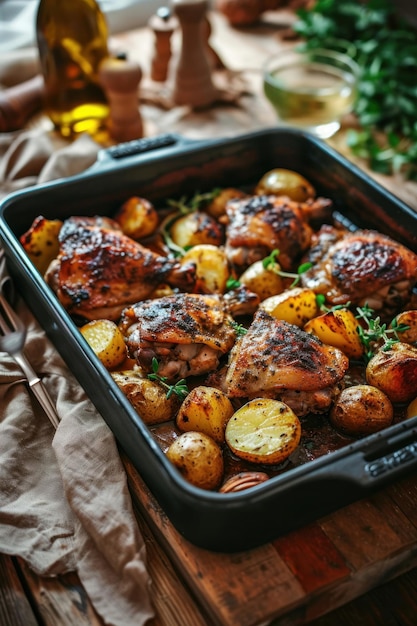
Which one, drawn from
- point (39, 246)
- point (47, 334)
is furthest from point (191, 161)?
point (47, 334)

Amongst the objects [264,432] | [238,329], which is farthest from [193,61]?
[264,432]

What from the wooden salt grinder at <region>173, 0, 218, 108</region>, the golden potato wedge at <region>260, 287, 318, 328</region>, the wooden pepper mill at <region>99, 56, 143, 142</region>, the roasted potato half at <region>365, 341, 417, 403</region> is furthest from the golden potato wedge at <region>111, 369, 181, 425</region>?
the wooden salt grinder at <region>173, 0, 218, 108</region>

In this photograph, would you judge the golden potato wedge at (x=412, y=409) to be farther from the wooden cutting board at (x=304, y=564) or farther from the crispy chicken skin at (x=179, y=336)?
the crispy chicken skin at (x=179, y=336)

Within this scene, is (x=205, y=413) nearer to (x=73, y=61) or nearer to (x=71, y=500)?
(x=71, y=500)

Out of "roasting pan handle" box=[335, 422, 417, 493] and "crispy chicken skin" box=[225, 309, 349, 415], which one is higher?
"roasting pan handle" box=[335, 422, 417, 493]

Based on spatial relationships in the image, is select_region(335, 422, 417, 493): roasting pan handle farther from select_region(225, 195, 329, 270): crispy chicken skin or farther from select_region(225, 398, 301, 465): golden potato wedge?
select_region(225, 195, 329, 270): crispy chicken skin

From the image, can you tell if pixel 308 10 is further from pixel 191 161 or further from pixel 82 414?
pixel 82 414
